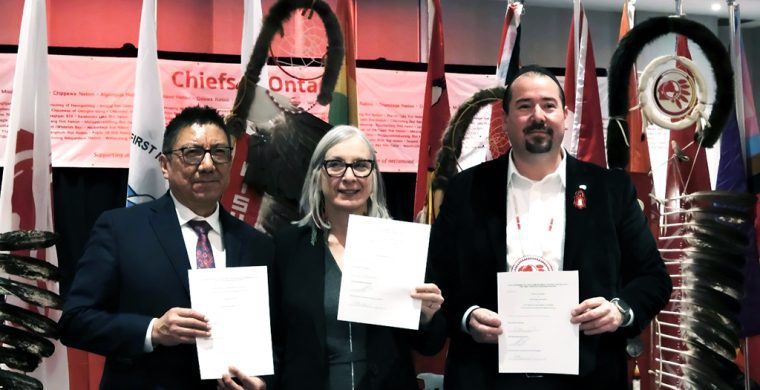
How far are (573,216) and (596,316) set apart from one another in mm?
380

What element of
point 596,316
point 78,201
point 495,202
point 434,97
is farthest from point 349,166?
point 78,201

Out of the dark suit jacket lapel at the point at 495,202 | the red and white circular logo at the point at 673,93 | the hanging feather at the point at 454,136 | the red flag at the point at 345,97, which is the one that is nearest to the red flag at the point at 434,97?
the hanging feather at the point at 454,136

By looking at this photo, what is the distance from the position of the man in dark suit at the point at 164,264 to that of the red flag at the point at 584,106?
274cm

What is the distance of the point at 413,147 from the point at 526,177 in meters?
4.08

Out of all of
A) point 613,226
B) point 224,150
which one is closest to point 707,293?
point 613,226

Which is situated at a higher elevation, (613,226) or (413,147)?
(413,147)

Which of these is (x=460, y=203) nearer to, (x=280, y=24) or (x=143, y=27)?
(x=280, y=24)

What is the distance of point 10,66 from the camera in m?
6.10

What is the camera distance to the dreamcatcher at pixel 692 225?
3.62 metres

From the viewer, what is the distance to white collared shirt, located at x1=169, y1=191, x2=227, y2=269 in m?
2.76

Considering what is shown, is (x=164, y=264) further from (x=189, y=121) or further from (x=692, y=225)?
(x=692, y=225)

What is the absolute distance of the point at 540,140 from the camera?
8.94 feet

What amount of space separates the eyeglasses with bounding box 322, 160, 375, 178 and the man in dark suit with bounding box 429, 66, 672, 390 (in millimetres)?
343

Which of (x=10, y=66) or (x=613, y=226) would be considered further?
(x=10, y=66)
